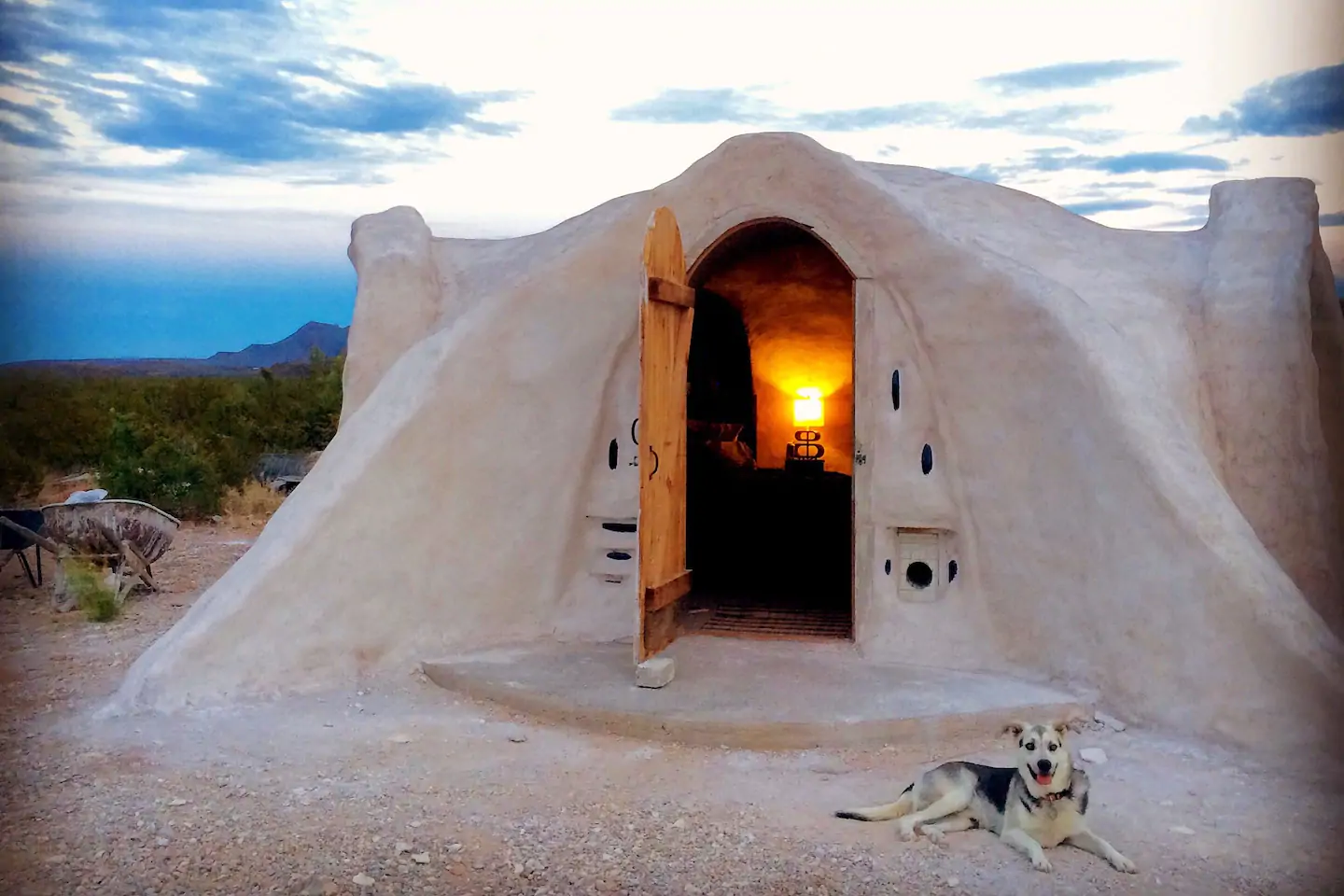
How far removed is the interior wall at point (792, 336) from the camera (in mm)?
10227

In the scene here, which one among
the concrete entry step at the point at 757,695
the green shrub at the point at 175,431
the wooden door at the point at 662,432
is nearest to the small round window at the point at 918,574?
the concrete entry step at the point at 757,695

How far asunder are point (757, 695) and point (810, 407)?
5.56 meters

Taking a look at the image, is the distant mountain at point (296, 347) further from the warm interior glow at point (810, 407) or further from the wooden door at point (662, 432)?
the wooden door at point (662, 432)

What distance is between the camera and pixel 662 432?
626 cm

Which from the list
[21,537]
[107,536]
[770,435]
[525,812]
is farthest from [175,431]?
[525,812]

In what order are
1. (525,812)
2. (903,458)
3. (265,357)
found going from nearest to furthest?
(525,812) → (903,458) → (265,357)

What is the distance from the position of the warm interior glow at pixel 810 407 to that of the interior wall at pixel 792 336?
0.21 feet

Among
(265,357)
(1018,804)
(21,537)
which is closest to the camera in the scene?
(1018,804)

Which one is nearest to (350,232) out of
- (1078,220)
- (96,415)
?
(1078,220)

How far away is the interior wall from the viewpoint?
10.2m

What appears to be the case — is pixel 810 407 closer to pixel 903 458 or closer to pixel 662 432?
pixel 903 458

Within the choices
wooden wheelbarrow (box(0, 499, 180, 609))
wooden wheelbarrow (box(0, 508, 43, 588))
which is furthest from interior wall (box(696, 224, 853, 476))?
wooden wheelbarrow (box(0, 508, 43, 588))

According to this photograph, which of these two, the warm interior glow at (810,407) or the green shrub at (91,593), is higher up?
the warm interior glow at (810,407)

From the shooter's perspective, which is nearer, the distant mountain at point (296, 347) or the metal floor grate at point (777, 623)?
the metal floor grate at point (777, 623)
